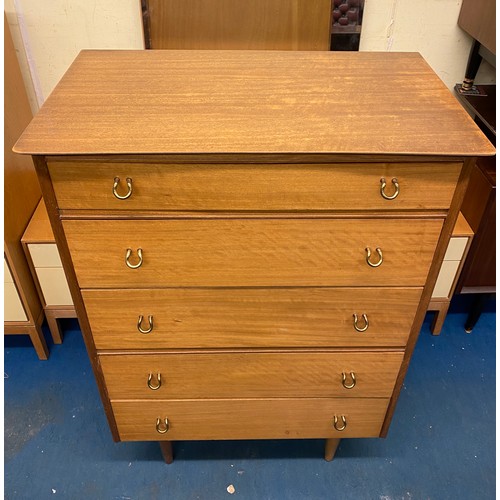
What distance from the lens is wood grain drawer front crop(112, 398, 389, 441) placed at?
1242 millimetres

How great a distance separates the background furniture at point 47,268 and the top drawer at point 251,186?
70cm

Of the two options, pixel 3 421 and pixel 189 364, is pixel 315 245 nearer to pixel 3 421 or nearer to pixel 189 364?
pixel 189 364

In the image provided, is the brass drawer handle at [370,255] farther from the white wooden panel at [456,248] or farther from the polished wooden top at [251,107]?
the white wooden panel at [456,248]

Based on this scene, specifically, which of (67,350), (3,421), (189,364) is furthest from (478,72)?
(3,421)

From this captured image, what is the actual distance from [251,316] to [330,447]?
1.93ft

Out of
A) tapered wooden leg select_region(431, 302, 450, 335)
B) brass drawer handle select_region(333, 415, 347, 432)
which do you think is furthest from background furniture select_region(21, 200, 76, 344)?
tapered wooden leg select_region(431, 302, 450, 335)

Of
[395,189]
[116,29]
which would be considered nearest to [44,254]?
[116,29]

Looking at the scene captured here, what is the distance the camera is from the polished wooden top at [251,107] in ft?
2.73

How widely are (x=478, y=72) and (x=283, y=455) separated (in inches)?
56.1

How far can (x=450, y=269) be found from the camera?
1.67m

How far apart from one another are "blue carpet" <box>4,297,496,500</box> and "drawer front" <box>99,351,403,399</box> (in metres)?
0.35

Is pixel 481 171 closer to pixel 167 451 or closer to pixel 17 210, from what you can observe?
pixel 167 451

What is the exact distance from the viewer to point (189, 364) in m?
1.16

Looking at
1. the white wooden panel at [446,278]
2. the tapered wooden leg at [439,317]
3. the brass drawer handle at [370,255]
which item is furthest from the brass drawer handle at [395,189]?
the tapered wooden leg at [439,317]
